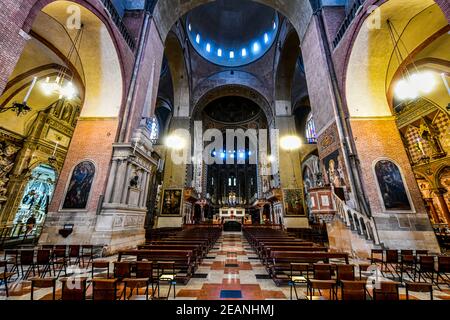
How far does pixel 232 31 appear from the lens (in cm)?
2256

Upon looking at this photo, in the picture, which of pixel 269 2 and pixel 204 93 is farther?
pixel 204 93

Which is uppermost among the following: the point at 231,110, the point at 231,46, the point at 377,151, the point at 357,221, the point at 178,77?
the point at 231,46

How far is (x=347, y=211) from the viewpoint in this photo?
6.56 metres

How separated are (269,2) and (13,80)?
15435mm

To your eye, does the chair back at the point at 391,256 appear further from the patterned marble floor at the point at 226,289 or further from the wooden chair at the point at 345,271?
the wooden chair at the point at 345,271

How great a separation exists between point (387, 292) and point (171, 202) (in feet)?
49.2

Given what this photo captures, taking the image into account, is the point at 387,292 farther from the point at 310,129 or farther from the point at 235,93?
the point at 235,93

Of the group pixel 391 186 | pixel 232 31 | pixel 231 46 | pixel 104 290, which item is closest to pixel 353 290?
pixel 104 290

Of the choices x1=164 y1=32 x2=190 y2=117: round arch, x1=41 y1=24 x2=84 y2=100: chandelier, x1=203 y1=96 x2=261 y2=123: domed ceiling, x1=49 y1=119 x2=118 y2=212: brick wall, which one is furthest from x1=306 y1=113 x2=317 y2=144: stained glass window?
x1=41 y1=24 x2=84 y2=100: chandelier

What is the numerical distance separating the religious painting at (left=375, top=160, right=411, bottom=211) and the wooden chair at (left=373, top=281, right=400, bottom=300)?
18.9ft

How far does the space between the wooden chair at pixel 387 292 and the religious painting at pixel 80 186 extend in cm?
834

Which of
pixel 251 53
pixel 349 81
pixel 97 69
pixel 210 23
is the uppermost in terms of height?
pixel 210 23
